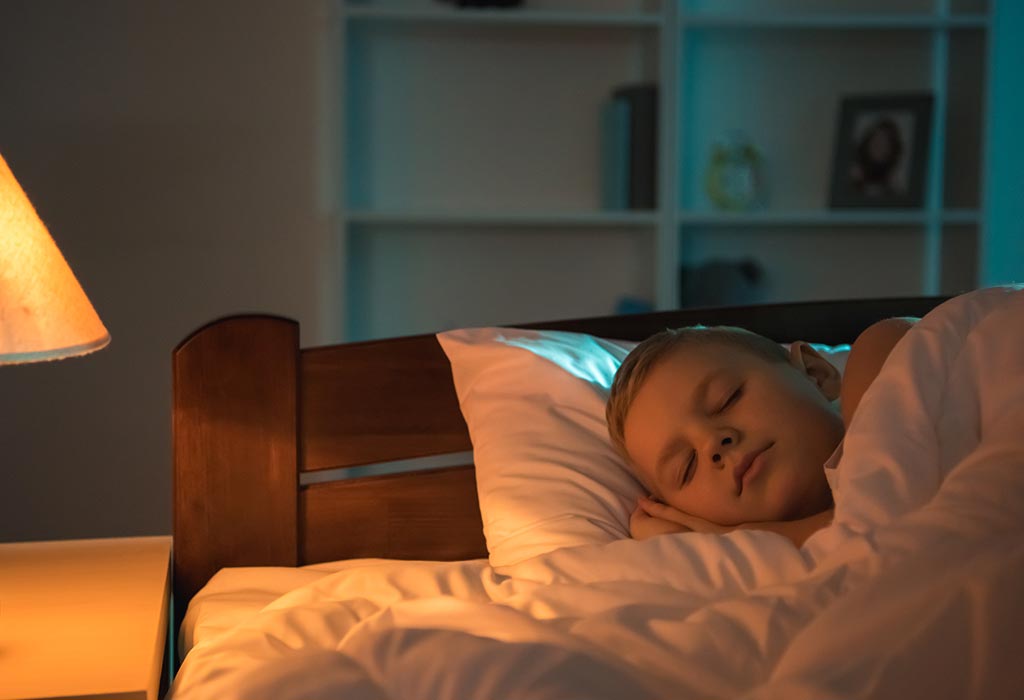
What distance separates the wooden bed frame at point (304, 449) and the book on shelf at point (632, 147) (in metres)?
1.15

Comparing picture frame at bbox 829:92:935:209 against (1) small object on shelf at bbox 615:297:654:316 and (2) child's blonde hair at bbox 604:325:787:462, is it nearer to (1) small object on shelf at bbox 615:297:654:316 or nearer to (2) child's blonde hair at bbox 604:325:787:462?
(1) small object on shelf at bbox 615:297:654:316

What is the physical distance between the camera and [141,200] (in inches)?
97.7

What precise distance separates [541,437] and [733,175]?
4.70 ft

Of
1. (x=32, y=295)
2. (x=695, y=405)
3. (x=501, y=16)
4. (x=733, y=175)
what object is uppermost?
(x=501, y=16)

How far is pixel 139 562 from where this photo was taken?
138cm

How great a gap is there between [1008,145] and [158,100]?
74.2 inches

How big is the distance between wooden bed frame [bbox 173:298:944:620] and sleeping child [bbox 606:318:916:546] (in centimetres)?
31

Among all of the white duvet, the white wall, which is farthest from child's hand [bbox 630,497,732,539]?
the white wall

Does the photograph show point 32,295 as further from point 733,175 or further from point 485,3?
point 733,175

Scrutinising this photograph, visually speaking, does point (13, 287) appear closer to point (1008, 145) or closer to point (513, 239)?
point (513, 239)

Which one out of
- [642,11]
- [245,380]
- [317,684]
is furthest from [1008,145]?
[317,684]

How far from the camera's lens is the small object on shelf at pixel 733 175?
263cm

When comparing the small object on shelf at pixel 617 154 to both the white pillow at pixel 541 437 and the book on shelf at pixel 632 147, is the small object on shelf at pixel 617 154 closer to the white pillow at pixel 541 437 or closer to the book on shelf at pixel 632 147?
the book on shelf at pixel 632 147

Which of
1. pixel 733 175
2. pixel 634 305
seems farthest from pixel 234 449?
pixel 733 175
